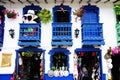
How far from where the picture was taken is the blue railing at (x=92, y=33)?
15.6 meters

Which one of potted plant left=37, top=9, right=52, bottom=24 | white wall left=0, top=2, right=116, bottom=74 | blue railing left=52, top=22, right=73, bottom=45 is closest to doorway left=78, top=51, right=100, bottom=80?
white wall left=0, top=2, right=116, bottom=74

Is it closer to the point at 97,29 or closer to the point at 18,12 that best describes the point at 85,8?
the point at 97,29

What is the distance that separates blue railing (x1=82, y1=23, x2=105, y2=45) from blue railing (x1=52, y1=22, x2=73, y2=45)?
2.80ft

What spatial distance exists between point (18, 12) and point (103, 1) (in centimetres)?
547

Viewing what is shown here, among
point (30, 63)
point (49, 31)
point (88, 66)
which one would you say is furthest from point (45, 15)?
point (88, 66)

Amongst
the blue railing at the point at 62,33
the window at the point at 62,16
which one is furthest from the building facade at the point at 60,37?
the window at the point at 62,16

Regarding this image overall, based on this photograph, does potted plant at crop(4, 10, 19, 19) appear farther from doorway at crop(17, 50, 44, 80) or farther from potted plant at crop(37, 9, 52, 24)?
→ doorway at crop(17, 50, 44, 80)

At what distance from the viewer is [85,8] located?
16594 mm

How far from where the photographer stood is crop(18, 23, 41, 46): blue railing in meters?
15.6

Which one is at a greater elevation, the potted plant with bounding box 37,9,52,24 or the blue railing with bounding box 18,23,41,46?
the potted plant with bounding box 37,9,52,24

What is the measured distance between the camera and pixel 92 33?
1588 cm

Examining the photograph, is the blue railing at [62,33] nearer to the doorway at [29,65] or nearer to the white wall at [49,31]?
the white wall at [49,31]

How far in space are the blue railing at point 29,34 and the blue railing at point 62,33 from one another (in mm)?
927

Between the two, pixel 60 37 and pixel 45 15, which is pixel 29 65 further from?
pixel 45 15
